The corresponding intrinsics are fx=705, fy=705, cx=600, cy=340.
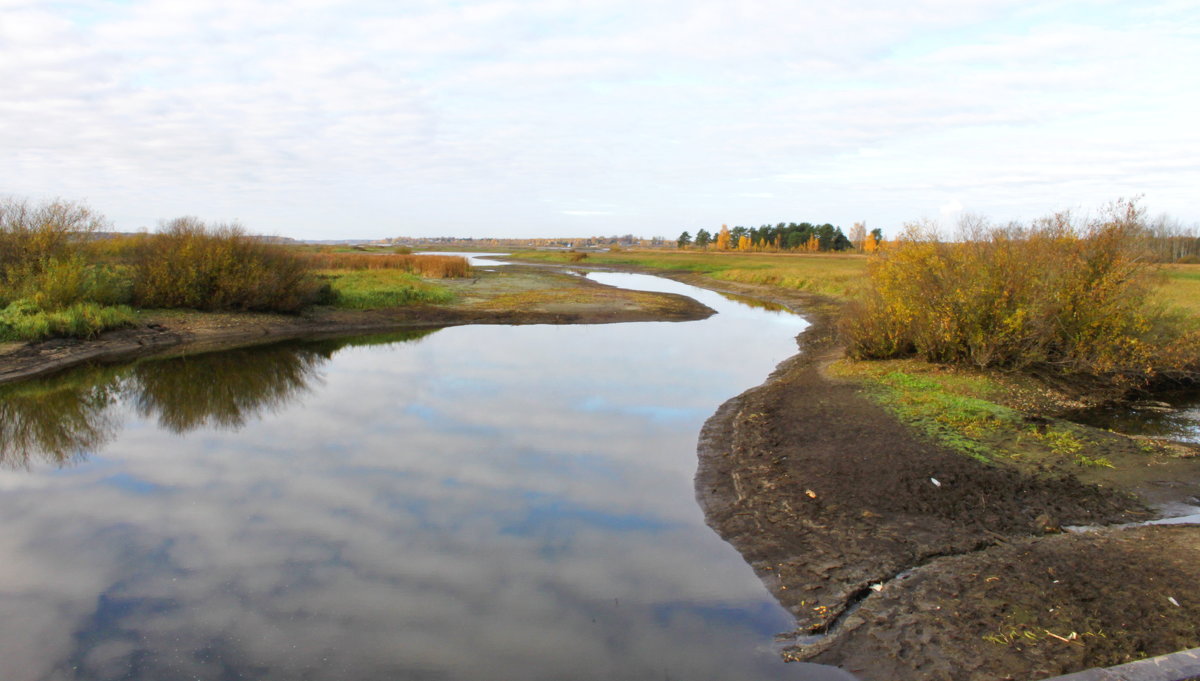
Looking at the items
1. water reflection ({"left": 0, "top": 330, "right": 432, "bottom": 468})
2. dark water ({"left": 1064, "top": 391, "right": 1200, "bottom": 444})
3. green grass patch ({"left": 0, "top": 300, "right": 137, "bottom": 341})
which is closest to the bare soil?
green grass patch ({"left": 0, "top": 300, "right": 137, "bottom": 341})

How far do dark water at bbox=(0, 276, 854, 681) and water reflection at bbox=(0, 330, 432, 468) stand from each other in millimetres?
83

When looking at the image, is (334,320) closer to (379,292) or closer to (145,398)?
(379,292)

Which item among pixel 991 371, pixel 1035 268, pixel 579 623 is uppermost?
pixel 1035 268

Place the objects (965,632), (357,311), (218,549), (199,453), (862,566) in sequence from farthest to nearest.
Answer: (357,311) → (199,453) → (218,549) → (862,566) → (965,632)

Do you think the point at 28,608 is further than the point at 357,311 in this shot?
No

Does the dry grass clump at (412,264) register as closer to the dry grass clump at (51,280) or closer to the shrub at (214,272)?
the shrub at (214,272)

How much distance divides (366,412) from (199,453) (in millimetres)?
3079

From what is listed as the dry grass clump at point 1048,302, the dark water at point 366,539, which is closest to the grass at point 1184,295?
the dry grass clump at point 1048,302

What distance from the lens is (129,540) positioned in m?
7.20

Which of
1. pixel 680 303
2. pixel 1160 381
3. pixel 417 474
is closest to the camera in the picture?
pixel 417 474

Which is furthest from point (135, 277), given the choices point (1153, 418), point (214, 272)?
point (1153, 418)

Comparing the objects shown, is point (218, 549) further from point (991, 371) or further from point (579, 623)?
point (991, 371)

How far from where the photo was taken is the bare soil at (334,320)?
1705cm

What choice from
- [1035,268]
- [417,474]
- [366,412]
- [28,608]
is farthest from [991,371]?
[28,608]
